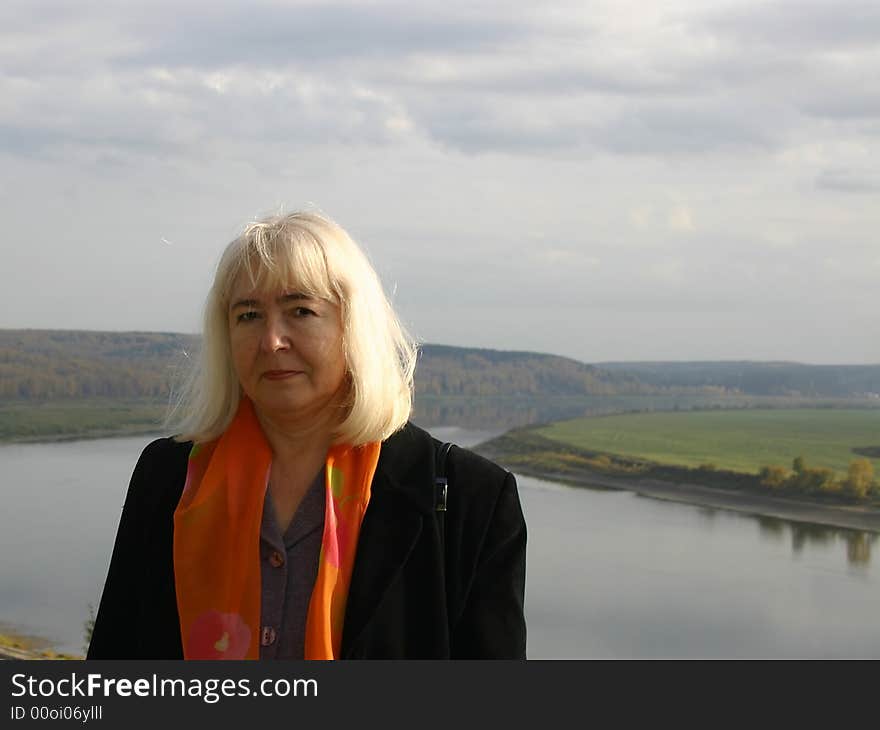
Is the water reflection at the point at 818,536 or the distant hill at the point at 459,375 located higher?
the distant hill at the point at 459,375

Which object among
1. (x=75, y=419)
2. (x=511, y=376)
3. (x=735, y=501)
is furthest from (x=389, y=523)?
(x=511, y=376)

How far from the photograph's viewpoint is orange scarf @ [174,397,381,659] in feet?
4.76

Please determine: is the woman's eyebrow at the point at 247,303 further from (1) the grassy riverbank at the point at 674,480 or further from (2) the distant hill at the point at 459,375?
(2) the distant hill at the point at 459,375

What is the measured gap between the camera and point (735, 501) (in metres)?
28.8

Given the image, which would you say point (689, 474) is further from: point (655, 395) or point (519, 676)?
point (519, 676)

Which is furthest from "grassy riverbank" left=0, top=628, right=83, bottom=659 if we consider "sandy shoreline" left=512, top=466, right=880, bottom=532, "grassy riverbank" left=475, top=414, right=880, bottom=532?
"sandy shoreline" left=512, top=466, right=880, bottom=532

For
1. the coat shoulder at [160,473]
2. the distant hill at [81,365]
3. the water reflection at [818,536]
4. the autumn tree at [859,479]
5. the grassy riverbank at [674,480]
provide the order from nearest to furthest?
the coat shoulder at [160,473]
the water reflection at [818,536]
the grassy riverbank at [674,480]
the autumn tree at [859,479]
the distant hill at [81,365]

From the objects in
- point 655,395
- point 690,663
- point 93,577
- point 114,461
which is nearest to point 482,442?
point 114,461

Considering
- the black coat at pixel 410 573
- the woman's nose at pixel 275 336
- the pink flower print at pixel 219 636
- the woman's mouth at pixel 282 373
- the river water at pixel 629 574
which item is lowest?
the river water at pixel 629 574

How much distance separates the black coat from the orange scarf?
2 centimetres

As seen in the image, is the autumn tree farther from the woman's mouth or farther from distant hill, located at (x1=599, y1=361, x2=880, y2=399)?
the woman's mouth

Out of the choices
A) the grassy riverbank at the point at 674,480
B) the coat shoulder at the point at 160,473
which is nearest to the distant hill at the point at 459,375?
the grassy riverbank at the point at 674,480

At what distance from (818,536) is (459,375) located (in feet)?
56.1

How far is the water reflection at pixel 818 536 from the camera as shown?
24000mm
